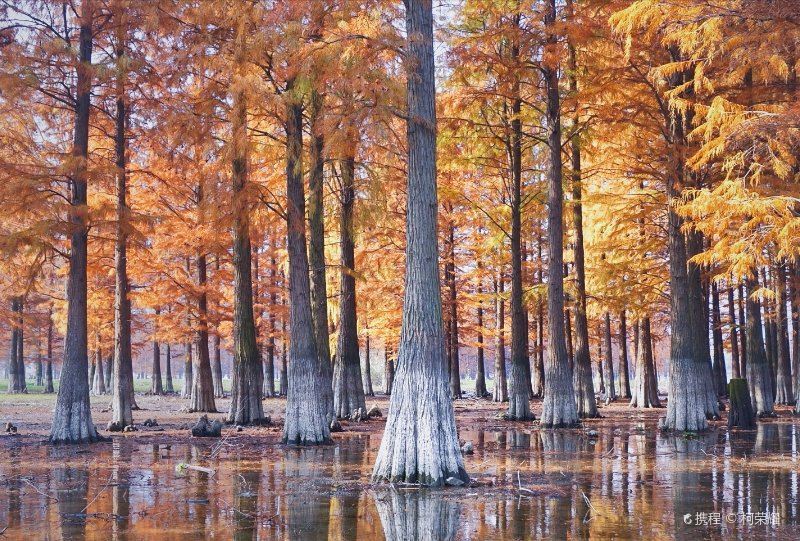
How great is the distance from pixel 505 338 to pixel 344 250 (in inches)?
605

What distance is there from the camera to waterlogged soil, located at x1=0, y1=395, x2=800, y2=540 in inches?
339

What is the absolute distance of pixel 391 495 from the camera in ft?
35.6

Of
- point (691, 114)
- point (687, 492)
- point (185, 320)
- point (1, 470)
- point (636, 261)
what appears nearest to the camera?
point (687, 492)

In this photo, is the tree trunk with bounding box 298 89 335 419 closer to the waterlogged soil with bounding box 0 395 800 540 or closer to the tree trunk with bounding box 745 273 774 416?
the waterlogged soil with bounding box 0 395 800 540

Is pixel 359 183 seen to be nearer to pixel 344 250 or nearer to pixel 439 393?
pixel 344 250

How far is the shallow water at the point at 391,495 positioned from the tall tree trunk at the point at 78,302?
106cm

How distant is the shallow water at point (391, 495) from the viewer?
8578 mm

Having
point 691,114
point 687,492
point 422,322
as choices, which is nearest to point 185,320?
point 691,114

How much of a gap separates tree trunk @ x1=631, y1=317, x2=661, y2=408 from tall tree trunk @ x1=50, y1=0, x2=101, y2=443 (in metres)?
21.8

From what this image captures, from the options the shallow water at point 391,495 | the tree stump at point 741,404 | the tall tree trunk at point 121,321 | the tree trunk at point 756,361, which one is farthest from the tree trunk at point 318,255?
the tree trunk at point 756,361

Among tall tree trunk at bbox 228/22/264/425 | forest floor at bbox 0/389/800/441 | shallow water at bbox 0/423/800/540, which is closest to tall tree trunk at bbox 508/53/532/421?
forest floor at bbox 0/389/800/441

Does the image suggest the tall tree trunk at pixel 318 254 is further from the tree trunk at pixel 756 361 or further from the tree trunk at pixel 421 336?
the tree trunk at pixel 756 361

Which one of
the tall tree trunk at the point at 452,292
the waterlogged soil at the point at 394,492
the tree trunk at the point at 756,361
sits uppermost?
the tall tree trunk at the point at 452,292

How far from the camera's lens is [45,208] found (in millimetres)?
18500
